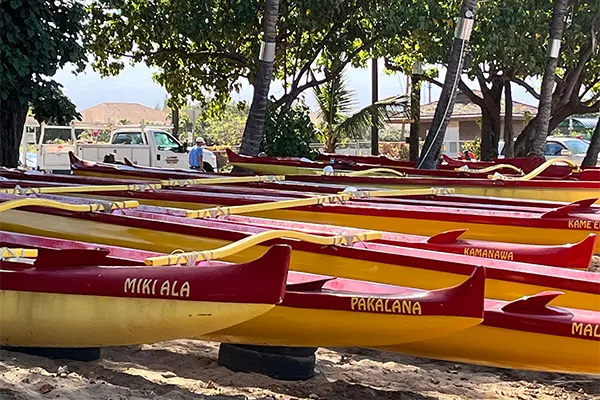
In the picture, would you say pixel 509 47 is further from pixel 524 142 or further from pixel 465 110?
pixel 465 110

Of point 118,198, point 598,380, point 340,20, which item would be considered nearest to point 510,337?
point 598,380

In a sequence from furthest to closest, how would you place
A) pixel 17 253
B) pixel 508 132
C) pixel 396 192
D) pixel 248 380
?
pixel 508 132 → pixel 396 192 → pixel 248 380 → pixel 17 253

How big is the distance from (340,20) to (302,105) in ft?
6.23

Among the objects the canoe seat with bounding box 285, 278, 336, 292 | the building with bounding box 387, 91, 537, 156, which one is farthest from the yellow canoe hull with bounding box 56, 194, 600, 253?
the building with bounding box 387, 91, 537, 156

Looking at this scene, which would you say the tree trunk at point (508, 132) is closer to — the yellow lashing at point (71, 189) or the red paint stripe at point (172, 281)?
the yellow lashing at point (71, 189)

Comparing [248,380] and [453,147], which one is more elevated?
[453,147]

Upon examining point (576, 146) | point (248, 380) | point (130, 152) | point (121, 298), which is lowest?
point (248, 380)

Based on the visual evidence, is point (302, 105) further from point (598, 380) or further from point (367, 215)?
point (598, 380)

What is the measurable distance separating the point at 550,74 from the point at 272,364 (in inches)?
405

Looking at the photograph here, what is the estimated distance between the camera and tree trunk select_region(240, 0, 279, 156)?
1122cm

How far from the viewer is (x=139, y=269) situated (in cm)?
380

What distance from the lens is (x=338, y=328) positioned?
400 cm

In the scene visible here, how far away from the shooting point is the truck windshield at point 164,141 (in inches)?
787

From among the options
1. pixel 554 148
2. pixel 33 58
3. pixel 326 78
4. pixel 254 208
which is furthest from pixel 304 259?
pixel 554 148
